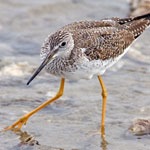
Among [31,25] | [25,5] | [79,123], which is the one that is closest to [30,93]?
[79,123]

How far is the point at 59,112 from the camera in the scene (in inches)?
332

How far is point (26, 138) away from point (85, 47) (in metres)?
1.96

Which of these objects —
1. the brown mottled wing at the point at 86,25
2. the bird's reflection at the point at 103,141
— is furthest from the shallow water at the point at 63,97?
the brown mottled wing at the point at 86,25

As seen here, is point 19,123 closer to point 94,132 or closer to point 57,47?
point 94,132

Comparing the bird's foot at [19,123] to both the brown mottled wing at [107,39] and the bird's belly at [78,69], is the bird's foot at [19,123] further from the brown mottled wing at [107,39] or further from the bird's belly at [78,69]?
the brown mottled wing at [107,39]

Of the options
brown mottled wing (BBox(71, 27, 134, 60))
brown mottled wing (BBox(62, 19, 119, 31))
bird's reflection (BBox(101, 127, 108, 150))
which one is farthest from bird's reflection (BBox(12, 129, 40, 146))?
brown mottled wing (BBox(62, 19, 119, 31))

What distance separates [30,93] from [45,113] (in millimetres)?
894

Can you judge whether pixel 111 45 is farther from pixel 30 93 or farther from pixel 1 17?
pixel 1 17

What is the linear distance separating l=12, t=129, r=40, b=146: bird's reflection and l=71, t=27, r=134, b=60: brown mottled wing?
1773 mm

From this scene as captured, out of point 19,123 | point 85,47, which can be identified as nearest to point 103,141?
point 19,123

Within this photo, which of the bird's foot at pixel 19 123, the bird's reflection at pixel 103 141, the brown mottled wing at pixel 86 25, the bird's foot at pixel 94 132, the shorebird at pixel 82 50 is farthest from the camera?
the brown mottled wing at pixel 86 25

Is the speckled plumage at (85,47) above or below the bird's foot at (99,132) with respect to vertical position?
above

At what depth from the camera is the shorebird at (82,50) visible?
24.2 feet

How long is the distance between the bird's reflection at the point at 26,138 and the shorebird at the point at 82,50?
0.52 feet
